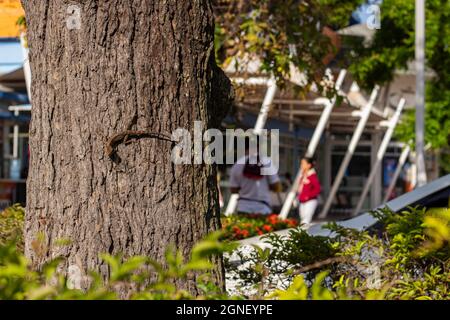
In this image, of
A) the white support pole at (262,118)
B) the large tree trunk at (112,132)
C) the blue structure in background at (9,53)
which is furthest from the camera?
the blue structure in background at (9,53)

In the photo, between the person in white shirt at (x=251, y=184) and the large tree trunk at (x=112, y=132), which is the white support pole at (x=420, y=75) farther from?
the large tree trunk at (x=112, y=132)

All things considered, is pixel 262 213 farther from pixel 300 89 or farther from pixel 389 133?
pixel 389 133

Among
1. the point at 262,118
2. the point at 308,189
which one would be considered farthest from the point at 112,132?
the point at 262,118

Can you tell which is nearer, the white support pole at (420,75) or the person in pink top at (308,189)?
the person in pink top at (308,189)

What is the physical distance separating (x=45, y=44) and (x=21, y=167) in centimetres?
1931

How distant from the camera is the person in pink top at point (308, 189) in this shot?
1667 centimetres

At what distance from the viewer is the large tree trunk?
163 inches

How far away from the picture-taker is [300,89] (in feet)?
43.4

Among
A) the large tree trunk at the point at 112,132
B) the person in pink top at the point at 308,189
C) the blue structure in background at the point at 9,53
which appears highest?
the blue structure in background at the point at 9,53

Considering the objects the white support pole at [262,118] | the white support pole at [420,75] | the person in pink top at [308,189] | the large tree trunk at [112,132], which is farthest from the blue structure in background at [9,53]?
the large tree trunk at [112,132]

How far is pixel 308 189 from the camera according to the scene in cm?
1684

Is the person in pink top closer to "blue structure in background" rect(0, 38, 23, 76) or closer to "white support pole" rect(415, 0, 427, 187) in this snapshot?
"white support pole" rect(415, 0, 427, 187)

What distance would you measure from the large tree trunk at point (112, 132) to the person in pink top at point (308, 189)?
40.7ft

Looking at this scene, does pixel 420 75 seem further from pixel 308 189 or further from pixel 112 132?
pixel 112 132
